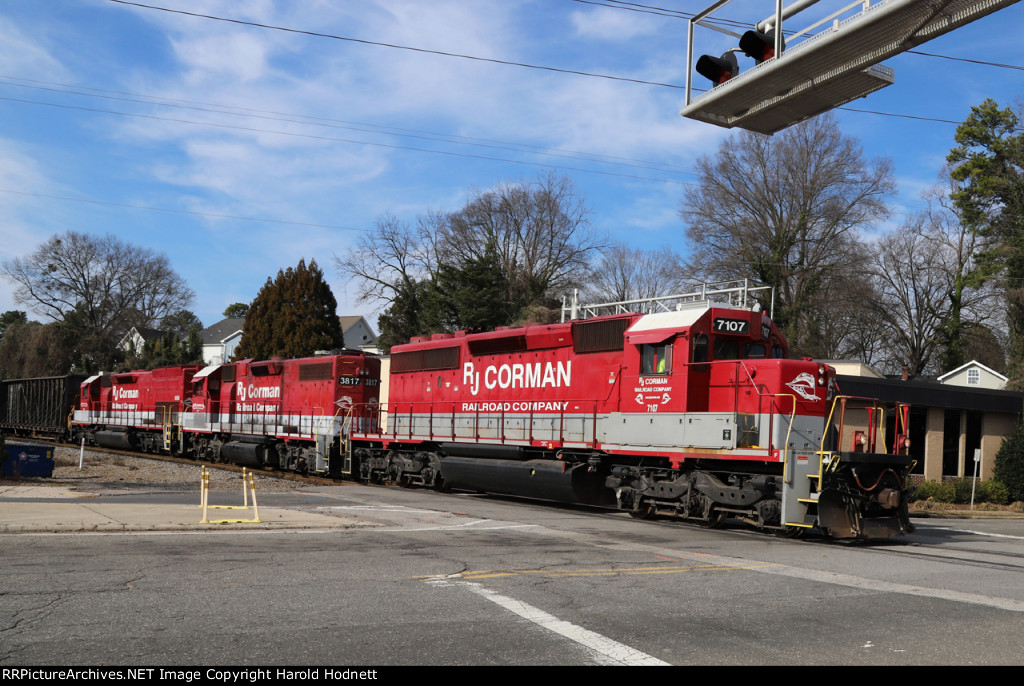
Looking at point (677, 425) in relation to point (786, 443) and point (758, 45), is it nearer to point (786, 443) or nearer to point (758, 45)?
point (786, 443)

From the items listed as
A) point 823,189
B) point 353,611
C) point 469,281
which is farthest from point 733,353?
point 469,281

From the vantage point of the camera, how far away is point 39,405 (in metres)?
48.2

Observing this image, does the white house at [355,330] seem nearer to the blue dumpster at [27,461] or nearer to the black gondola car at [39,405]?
the black gondola car at [39,405]

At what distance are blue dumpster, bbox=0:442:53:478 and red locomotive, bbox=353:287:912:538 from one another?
1018 centimetres

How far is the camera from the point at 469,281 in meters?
50.6

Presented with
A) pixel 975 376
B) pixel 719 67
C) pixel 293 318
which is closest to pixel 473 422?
pixel 719 67

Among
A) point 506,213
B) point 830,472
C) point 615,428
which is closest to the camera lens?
point 830,472

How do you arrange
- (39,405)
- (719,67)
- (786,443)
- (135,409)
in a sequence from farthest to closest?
Result: (39,405) < (135,409) < (786,443) < (719,67)

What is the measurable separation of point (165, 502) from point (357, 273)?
4656 cm

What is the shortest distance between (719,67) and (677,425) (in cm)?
784

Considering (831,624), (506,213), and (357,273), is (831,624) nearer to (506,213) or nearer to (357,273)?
(506,213)

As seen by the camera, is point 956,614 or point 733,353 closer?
point 956,614

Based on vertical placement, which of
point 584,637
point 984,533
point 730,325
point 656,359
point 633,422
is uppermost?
point 730,325

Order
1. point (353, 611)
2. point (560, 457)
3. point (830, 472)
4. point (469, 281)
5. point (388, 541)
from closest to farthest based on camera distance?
point (353, 611)
point (388, 541)
point (830, 472)
point (560, 457)
point (469, 281)
